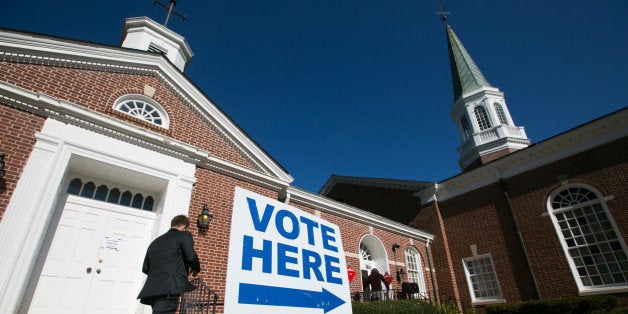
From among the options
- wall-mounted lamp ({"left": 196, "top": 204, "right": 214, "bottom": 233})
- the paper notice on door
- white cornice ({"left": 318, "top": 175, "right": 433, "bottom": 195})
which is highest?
white cornice ({"left": 318, "top": 175, "right": 433, "bottom": 195})

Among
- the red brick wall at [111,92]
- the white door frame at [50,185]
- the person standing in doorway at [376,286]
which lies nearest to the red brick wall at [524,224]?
the person standing in doorway at [376,286]

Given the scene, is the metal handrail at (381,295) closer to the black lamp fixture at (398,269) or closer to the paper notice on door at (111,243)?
the black lamp fixture at (398,269)

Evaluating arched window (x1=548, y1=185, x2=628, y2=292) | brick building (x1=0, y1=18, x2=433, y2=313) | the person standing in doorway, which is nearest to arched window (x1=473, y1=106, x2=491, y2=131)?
arched window (x1=548, y1=185, x2=628, y2=292)

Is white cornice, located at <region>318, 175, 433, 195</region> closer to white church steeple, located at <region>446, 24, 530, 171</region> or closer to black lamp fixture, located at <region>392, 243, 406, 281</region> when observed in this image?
black lamp fixture, located at <region>392, 243, 406, 281</region>

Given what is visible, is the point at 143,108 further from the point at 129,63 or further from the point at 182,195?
the point at 182,195

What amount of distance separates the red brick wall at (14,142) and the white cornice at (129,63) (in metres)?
1.40

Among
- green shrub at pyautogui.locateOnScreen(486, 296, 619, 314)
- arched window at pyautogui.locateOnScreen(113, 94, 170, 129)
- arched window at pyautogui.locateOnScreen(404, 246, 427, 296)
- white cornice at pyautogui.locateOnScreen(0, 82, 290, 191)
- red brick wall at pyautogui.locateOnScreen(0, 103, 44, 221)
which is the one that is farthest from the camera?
arched window at pyautogui.locateOnScreen(404, 246, 427, 296)

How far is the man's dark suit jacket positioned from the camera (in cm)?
334

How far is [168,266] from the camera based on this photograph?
11.4 ft

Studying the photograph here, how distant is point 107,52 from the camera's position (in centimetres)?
765

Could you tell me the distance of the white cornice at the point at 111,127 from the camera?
6.01m

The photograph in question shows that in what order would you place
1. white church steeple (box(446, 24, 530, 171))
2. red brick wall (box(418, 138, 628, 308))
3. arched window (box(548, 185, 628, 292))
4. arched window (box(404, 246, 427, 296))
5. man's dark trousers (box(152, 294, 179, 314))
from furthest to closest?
white church steeple (box(446, 24, 530, 171)) < arched window (box(404, 246, 427, 296)) < red brick wall (box(418, 138, 628, 308)) < arched window (box(548, 185, 628, 292)) < man's dark trousers (box(152, 294, 179, 314))

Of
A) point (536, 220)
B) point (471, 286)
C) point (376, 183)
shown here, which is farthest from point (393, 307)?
point (376, 183)

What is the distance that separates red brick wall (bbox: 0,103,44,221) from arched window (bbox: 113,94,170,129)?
5.40 ft
